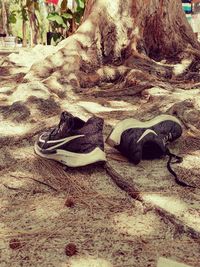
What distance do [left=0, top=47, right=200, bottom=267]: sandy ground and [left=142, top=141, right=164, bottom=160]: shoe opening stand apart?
56 mm

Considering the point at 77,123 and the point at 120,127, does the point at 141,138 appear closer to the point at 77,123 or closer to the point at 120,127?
Result: the point at 120,127

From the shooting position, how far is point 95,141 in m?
2.61

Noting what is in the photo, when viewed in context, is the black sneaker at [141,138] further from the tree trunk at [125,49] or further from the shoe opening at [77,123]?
the tree trunk at [125,49]

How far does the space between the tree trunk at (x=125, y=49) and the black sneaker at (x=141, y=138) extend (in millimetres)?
1917

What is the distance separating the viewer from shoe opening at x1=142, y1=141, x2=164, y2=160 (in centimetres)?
272

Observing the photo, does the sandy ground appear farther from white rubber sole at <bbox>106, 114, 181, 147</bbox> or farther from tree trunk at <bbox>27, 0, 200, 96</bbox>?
tree trunk at <bbox>27, 0, 200, 96</bbox>

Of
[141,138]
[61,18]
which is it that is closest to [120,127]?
[141,138]

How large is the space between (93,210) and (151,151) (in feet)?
2.76

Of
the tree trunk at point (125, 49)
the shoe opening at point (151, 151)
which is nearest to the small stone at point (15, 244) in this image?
the shoe opening at point (151, 151)

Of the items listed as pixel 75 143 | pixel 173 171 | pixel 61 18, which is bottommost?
pixel 61 18

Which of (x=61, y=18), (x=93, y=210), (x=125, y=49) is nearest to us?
(x=93, y=210)

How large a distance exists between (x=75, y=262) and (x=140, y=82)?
3.43 meters

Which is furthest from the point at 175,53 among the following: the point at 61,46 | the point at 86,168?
the point at 86,168

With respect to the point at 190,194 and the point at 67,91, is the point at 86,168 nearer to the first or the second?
the point at 190,194
